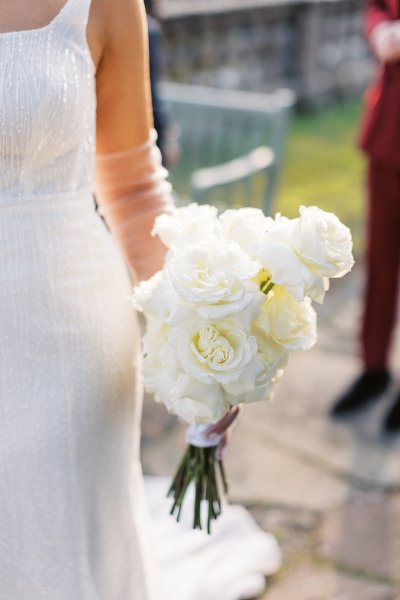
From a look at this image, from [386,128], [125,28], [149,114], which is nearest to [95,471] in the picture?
[149,114]

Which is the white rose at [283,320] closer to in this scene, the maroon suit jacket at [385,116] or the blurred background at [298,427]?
the blurred background at [298,427]

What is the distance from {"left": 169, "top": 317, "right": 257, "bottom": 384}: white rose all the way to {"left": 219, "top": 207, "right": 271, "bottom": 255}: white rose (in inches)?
6.1

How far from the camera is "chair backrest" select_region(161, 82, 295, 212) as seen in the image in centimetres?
414

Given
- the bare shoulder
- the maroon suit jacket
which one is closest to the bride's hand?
the bare shoulder

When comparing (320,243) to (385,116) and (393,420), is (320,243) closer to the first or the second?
(385,116)

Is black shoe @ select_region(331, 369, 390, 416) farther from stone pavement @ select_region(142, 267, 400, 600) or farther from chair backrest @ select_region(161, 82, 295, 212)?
chair backrest @ select_region(161, 82, 295, 212)

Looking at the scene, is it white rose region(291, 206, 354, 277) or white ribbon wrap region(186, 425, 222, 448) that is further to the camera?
white ribbon wrap region(186, 425, 222, 448)

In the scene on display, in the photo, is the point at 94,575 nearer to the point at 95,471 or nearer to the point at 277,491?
the point at 95,471

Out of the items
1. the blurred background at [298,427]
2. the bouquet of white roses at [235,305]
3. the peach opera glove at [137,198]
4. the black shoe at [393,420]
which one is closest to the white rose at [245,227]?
the bouquet of white roses at [235,305]

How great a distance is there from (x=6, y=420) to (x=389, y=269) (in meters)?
2.44

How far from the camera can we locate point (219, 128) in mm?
4504

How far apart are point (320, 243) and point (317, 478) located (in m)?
2.08

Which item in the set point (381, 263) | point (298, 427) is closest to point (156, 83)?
point (381, 263)

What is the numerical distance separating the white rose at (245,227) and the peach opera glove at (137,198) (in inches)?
12.2
